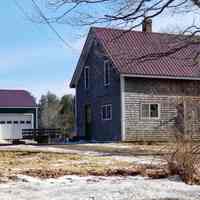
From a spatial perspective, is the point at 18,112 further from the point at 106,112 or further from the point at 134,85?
the point at 134,85

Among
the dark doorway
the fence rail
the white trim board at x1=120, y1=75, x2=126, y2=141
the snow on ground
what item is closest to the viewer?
the snow on ground

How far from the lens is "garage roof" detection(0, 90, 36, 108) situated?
48.8m

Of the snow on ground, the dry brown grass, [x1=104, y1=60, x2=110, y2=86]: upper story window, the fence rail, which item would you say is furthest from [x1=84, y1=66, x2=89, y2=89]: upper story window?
the snow on ground

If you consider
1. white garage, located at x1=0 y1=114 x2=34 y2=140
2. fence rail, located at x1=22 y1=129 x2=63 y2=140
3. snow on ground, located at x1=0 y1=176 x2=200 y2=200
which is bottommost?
snow on ground, located at x1=0 y1=176 x2=200 y2=200

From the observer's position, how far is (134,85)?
3188 cm

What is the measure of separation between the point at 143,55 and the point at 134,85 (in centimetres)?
180

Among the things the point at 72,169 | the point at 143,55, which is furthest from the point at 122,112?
the point at 72,169

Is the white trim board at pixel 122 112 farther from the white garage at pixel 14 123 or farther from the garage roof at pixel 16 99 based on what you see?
the garage roof at pixel 16 99

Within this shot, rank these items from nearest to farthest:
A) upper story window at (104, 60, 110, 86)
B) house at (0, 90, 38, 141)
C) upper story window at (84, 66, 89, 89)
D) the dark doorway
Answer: upper story window at (104, 60, 110, 86), the dark doorway, upper story window at (84, 66, 89, 89), house at (0, 90, 38, 141)

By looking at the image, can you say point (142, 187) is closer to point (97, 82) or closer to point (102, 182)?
point (102, 182)

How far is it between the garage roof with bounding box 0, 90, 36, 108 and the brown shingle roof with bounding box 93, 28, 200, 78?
17179 millimetres

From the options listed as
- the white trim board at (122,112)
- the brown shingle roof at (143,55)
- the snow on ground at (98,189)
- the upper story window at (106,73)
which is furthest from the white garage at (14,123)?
the snow on ground at (98,189)

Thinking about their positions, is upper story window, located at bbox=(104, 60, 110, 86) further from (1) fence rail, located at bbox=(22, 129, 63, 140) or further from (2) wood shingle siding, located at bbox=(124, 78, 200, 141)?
(1) fence rail, located at bbox=(22, 129, 63, 140)

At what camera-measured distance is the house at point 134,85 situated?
104 ft
